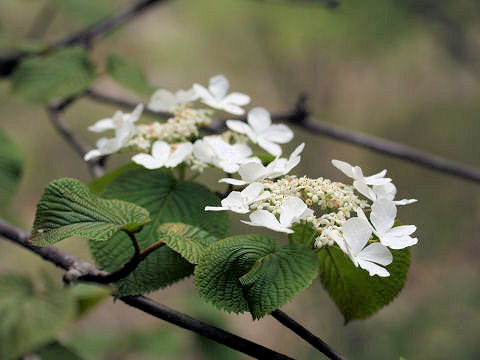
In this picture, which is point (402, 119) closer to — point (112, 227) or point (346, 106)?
point (346, 106)

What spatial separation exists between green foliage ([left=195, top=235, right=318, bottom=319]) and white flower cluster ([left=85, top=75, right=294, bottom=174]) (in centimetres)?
7

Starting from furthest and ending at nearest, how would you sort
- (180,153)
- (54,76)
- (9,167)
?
(54,76)
(9,167)
(180,153)

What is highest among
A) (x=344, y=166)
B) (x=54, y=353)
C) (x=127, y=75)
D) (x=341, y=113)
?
(x=344, y=166)

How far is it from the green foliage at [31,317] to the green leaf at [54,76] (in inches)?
24.8

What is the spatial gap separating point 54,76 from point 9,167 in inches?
8.6

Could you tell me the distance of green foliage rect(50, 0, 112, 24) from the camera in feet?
4.40

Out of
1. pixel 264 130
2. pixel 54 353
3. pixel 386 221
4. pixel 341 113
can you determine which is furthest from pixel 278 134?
pixel 341 113

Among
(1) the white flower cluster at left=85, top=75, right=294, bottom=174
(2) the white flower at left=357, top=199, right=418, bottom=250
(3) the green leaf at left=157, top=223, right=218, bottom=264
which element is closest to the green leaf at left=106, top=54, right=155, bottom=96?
(1) the white flower cluster at left=85, top=75, right=294, bottom=174

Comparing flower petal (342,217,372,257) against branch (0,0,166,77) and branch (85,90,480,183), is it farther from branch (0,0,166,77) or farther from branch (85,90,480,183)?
branch (0,0,166,77)

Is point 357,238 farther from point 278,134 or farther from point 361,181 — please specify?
point 278,134

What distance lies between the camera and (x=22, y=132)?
2.89m

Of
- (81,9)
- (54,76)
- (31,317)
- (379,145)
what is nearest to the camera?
(31,317)

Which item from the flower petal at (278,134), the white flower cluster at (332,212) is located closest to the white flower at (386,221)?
the white flower cluster at (332,212)

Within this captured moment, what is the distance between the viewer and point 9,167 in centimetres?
80
